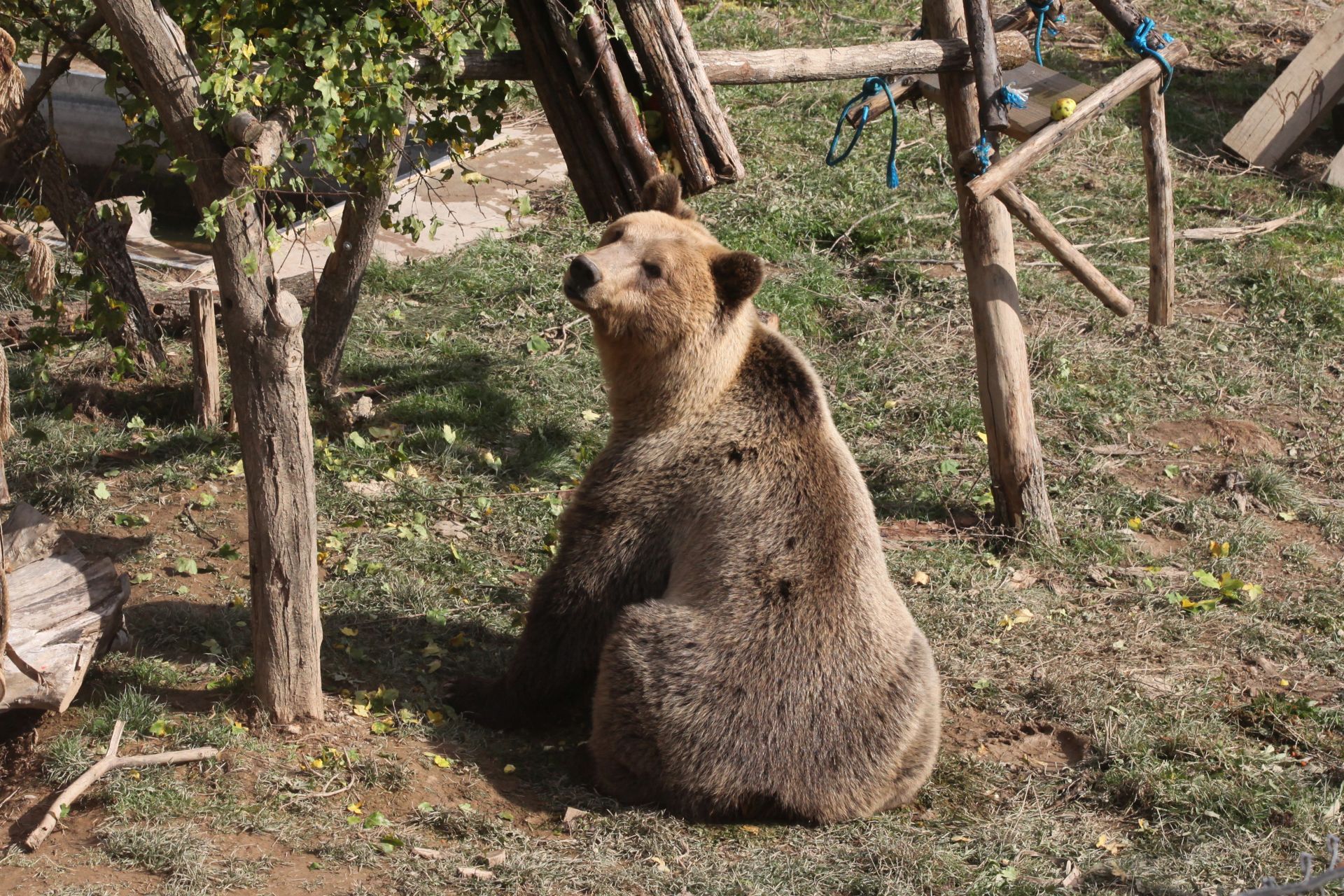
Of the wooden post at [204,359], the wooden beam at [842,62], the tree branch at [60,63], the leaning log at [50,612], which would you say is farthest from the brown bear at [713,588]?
the wooden post at [204,359]

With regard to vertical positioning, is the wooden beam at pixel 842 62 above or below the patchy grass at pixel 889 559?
above

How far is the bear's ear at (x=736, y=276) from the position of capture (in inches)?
193

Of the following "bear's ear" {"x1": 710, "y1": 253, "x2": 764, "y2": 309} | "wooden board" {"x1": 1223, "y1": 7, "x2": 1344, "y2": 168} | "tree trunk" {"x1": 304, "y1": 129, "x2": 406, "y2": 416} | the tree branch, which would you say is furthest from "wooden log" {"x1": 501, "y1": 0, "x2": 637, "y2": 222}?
"wooden board" {"x1": 1223, "y1": 7, "x2": 1344, "y2": 168}

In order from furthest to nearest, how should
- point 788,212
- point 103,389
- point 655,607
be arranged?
point 788,212, point 103,389, point 655,607

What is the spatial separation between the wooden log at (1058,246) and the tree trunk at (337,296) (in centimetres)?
357

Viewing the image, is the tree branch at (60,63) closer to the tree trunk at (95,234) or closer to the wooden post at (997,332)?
the tree trunk at (95,234)

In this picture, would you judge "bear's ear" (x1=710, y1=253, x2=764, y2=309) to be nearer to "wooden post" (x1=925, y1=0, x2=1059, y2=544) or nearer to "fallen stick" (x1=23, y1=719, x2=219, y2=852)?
"wooden post" (x1=925, y1=0, x2=1059, y2=544)

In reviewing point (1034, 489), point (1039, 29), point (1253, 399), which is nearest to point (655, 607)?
point (1034, 489)

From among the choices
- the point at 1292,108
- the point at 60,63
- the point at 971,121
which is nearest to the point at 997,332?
the point at 971,121

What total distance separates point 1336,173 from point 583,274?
32.1ft

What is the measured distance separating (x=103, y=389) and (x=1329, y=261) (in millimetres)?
9747

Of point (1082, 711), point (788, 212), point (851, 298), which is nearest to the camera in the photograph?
point (1082, 711)

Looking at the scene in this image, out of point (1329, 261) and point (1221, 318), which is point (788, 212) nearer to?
point (1221, 318)

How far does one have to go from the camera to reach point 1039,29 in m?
6.93
